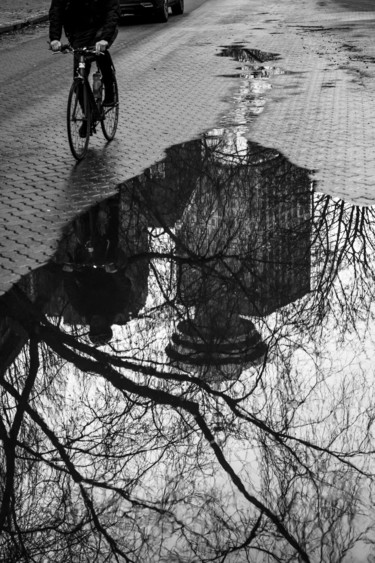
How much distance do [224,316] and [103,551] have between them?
2594mm

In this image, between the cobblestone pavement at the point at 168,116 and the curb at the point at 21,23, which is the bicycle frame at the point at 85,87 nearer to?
the cobblestone pavement at the point at 168,116

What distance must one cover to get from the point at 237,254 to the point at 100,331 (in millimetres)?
1776

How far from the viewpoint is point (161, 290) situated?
256 inches

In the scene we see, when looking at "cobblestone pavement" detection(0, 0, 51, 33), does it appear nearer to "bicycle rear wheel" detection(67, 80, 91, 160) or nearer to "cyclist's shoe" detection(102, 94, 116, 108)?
"cyclist's shoe" detection(102, 94, 116, 108)

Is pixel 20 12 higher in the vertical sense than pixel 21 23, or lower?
higher

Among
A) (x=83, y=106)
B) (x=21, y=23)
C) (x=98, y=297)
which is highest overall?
(x=21, y=23)

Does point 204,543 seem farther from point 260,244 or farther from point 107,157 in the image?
point 107,157

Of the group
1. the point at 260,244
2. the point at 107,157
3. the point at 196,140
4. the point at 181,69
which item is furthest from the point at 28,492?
the point at 181,69

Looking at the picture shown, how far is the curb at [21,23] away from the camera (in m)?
26.7

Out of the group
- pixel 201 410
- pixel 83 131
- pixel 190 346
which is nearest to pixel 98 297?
pixel 190 346

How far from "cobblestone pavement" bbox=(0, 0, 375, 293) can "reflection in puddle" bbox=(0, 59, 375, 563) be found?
2.19 feet

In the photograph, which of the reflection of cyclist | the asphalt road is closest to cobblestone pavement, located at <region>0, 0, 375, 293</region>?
the asphalt road

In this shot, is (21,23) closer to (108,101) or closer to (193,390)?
(108,101)

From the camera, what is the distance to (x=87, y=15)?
402 inches
